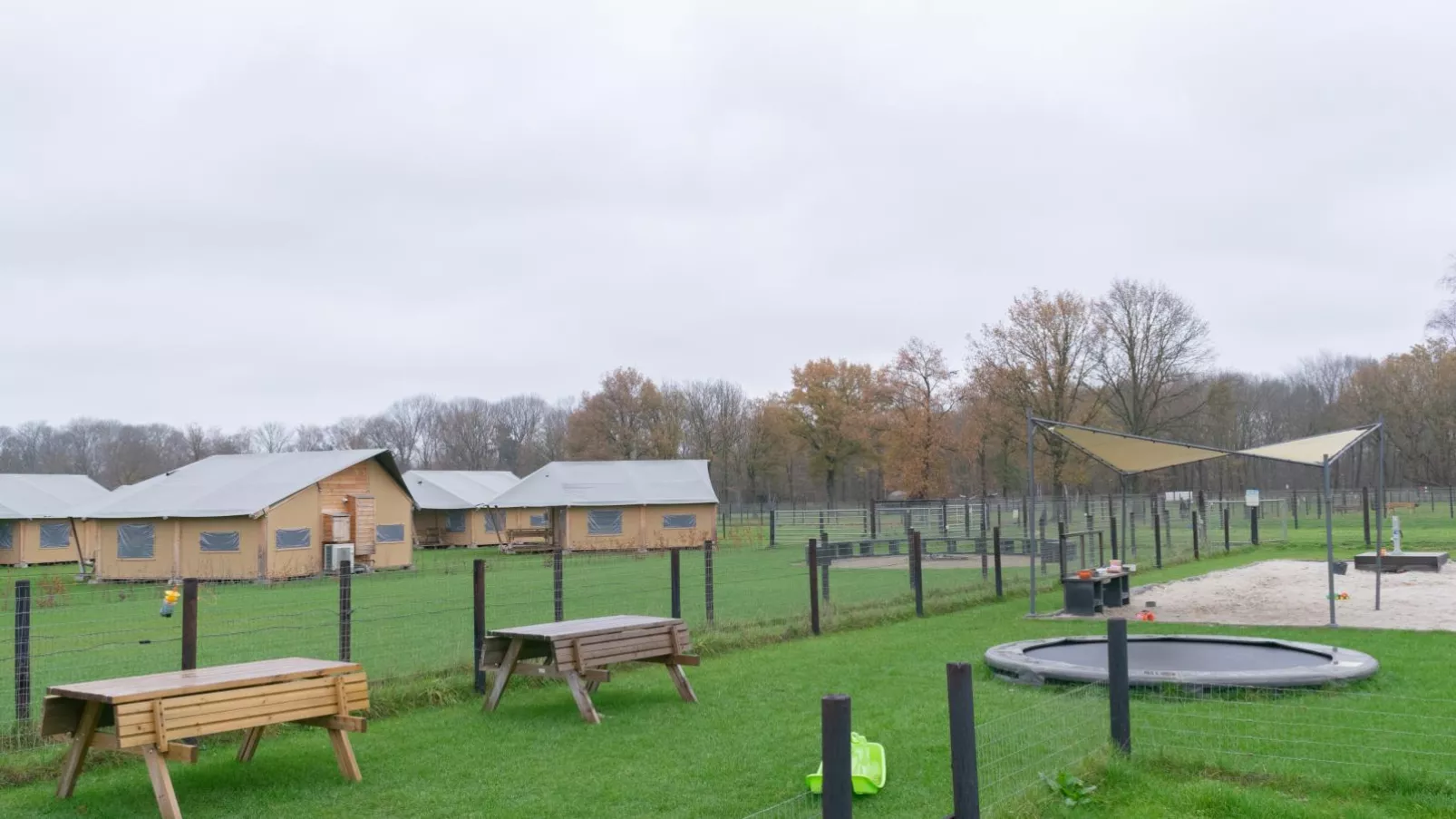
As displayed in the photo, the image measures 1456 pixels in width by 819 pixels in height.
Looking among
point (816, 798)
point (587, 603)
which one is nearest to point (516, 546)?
point (587, 603)

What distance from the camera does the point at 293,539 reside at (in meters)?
31.3

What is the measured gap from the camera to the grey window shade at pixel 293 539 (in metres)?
30.8

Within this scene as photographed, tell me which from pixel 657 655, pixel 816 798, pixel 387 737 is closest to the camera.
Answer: pixel 816 798

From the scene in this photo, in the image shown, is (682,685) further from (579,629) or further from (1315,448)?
(1315,448)

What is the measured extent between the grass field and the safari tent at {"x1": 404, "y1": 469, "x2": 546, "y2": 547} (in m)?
34.3

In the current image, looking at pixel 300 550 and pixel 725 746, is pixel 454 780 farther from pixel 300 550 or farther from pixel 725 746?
pixel 300 550

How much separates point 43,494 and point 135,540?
1455cm

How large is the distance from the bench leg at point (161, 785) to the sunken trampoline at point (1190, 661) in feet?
22.4

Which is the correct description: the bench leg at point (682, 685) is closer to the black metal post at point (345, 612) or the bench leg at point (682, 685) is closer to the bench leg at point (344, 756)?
the black metal post at point (345, 612)

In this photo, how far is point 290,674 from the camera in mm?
6906

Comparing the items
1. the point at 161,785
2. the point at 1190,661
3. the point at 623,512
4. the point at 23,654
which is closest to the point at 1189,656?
the point at 1190,661

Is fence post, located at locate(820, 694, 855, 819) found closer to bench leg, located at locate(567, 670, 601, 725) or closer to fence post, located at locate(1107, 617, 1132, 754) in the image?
fence post, located at locate(1107, 617, 1132, 754)

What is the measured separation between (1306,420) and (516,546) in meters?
57.2

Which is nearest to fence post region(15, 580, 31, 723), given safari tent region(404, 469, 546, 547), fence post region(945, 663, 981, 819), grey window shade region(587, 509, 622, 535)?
fence post region(945, 663, 981, 819)
